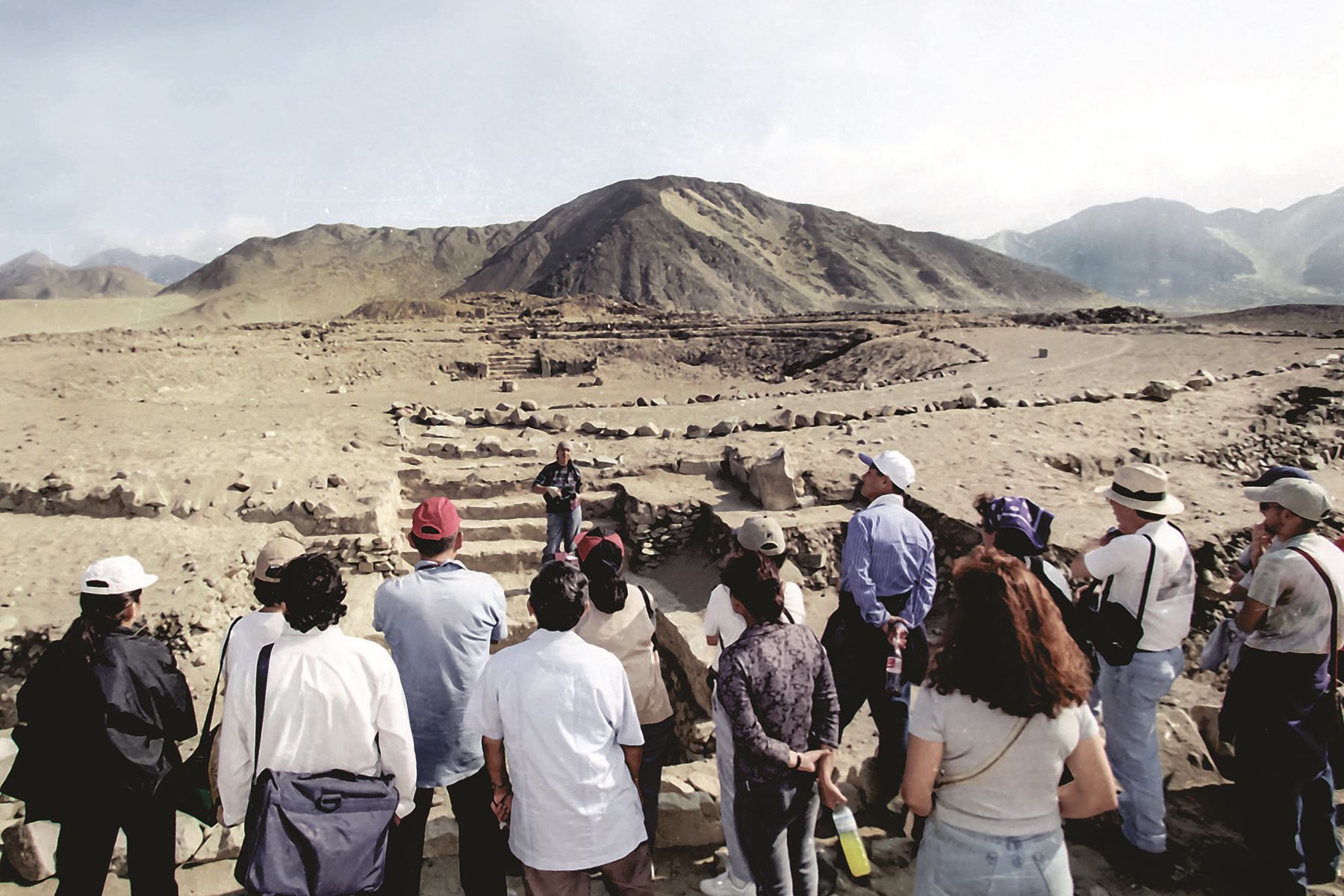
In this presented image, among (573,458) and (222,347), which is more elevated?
(222,347)

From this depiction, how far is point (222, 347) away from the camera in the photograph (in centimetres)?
2094

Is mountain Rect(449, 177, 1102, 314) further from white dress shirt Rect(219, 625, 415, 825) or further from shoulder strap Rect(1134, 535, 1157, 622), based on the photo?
white dress shirt Rect(219, 625, 415, 825)

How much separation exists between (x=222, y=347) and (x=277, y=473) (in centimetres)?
1508

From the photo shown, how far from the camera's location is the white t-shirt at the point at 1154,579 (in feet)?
11.4

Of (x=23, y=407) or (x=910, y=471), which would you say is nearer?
(x=910, y=471)

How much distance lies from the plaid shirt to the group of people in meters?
3.60

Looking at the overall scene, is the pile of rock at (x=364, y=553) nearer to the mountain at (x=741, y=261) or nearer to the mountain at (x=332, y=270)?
the mountain at (x=741, y=261)

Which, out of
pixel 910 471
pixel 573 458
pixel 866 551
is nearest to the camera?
pixel 866 551

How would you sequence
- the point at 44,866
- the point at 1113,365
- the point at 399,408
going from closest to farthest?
the point at 44,866, the point at 399,408, the point at 1113,365

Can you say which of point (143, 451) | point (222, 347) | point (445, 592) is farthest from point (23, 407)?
point (445, 592)

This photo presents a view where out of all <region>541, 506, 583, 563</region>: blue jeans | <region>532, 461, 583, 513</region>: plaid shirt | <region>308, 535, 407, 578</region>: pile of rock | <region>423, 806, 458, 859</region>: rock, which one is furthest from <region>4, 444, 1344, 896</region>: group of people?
<region>308, 535, 407, 578</region>: pile of rock

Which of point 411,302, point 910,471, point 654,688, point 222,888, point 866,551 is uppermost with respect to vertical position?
point 411,302

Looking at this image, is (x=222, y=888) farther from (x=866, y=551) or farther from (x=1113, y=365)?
(x=1113, y=365)

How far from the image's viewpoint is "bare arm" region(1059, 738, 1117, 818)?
2209mm
